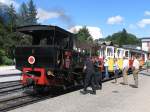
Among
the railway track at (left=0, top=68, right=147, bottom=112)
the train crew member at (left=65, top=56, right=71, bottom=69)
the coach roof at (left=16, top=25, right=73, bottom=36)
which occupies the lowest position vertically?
the railway track at (left=0, top=68, right=147, bottom=112)

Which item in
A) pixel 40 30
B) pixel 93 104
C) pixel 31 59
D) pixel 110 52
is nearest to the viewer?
pixel 93 104

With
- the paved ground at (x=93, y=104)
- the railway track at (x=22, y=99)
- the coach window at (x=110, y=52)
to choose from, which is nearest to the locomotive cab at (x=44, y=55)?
the railway track at (x=22, y=99)

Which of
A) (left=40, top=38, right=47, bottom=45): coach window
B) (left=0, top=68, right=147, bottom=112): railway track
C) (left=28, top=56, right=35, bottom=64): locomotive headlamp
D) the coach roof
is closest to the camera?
(left=0, top=68, right=147, bottom=112): railway track

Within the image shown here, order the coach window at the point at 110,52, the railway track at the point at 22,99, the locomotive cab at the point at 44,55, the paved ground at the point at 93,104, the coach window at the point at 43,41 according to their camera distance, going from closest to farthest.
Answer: the paved ground at the point at 93,104
the railway track at the point at 22,99
the locomotive cab at the point at 44,55
the coach window at the point at 43,41
the coach window at the point at 110,52

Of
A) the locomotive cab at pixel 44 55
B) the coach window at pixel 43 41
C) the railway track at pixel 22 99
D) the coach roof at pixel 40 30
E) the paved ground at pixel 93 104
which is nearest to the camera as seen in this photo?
the paved ground at pixel 93 104

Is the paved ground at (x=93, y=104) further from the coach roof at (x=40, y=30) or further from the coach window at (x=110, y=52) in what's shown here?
the coach window at (x=110, y=52)

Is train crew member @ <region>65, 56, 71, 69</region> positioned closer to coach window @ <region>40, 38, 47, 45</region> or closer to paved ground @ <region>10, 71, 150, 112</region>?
coach window @ <region>40, 38, 47, 45</region>

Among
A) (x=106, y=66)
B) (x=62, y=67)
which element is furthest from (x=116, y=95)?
(x=106, y=66)

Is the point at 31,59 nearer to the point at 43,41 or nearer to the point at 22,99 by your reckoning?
the point at 43,41

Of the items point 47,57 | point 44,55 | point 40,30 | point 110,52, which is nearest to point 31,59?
point 44,55

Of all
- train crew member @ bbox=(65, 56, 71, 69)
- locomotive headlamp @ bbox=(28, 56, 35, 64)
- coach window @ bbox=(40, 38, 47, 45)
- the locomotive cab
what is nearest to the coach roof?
the locomotive cab

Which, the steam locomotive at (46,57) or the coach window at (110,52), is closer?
the steam locomotive at (46,57)

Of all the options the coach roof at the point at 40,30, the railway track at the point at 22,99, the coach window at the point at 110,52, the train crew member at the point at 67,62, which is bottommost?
the railway track at the point at 22,99

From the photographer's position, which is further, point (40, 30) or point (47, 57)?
point (40, 30)
